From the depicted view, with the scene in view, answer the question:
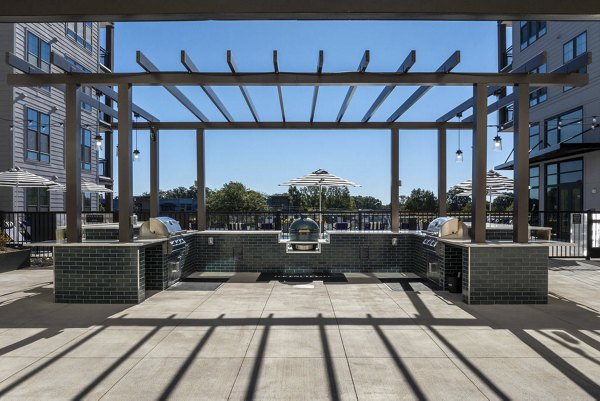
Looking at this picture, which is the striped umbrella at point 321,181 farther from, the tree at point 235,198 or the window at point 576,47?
the tree at point 235,198

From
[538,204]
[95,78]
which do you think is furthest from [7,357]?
[538,204]

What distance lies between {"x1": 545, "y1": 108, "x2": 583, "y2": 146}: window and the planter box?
20.6 m

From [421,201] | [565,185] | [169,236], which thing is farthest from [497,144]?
[421,201]

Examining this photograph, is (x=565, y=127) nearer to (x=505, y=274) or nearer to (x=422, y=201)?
(x=505, y=274)

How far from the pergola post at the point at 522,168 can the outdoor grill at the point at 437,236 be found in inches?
40.4

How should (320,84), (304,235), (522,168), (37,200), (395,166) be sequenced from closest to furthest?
(522,168), (320,84), (304,235), (395,166), (37,200)

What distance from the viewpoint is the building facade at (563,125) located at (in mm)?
17328

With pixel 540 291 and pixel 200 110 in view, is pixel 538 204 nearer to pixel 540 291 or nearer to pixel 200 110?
pixel 540 291

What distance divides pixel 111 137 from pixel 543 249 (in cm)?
2626

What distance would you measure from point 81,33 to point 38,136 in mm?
7052

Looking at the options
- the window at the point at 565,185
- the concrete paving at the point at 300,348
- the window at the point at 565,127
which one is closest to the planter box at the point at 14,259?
the concrete paving at the point at 300,348

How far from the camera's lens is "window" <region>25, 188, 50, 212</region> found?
16.4 m

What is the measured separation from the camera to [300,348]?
4.40m

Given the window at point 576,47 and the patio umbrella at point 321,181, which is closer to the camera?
the patio umbrella at point 321,181
